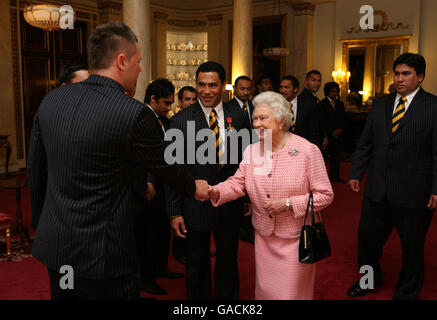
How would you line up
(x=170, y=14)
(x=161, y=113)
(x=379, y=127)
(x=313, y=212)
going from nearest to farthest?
(x=313, y=212) < (x=379, y=127) < (x=161, y=113) < (x=170, y=14)

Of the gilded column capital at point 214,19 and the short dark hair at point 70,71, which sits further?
the gilded column capital at point 214,19

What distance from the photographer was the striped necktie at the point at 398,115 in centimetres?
329

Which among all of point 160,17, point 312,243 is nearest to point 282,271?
point 312,243

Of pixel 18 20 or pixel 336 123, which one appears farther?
pixel 18 20

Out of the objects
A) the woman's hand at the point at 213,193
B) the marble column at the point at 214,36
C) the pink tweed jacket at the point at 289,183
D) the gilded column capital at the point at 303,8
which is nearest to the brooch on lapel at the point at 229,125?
the pink tweed jacket at the point at 289,183

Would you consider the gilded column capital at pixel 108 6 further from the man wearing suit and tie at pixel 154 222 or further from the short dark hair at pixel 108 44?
the short dark hair at pixel 108 44

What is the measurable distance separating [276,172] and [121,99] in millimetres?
1061

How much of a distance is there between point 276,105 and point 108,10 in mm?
10742

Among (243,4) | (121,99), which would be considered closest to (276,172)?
(121,99)

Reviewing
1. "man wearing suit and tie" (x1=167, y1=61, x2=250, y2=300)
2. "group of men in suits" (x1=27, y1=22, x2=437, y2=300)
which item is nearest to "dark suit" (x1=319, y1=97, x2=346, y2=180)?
"group of men in suits" (x1=27, y1=22, x2=437, y2=300)

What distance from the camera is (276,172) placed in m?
2.45

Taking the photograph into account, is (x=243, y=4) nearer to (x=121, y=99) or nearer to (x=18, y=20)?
(x=18, y=20)

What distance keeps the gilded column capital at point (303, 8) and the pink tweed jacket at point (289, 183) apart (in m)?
11.6

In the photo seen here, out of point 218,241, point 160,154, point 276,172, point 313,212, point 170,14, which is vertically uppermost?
point 170,14
